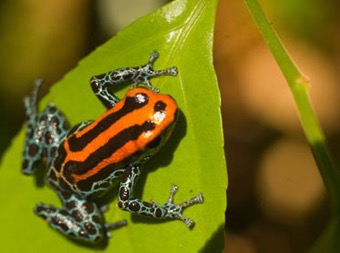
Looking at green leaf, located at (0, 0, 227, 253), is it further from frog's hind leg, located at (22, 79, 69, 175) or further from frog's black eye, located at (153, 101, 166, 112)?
frog's hind leg, located at (22, 79, 69, 175)

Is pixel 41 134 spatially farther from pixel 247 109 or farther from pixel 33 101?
pixel 247 109

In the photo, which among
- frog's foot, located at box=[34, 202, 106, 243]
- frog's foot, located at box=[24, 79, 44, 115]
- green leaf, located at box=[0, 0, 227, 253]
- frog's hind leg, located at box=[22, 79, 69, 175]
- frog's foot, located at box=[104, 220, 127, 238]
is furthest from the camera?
frog's foot, located at box=[24, 79, 44, 115]

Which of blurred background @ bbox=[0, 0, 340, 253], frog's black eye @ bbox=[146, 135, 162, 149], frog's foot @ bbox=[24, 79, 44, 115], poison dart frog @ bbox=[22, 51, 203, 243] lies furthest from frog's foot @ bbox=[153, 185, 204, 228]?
blurred background @ bbox=[0, 0, 340, 253]

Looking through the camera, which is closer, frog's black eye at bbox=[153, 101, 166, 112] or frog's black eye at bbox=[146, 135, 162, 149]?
frog's black eye at bbox=[153, 101, 166, 112]

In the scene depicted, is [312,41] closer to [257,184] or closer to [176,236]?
[257,184]

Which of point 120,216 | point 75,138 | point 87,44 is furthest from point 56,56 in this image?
point 120,216

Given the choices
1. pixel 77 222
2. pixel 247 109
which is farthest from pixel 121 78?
pixel 247 109

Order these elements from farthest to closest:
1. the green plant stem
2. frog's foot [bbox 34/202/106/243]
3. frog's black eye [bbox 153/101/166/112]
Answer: frog's foot [bbox 34/202/106/243] → frog's black eye [bbox 153/101/166/112] → the green plant stem

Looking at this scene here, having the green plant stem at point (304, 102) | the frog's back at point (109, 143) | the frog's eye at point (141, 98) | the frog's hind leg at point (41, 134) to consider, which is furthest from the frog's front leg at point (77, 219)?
the green plant stem at point (304, 102)
